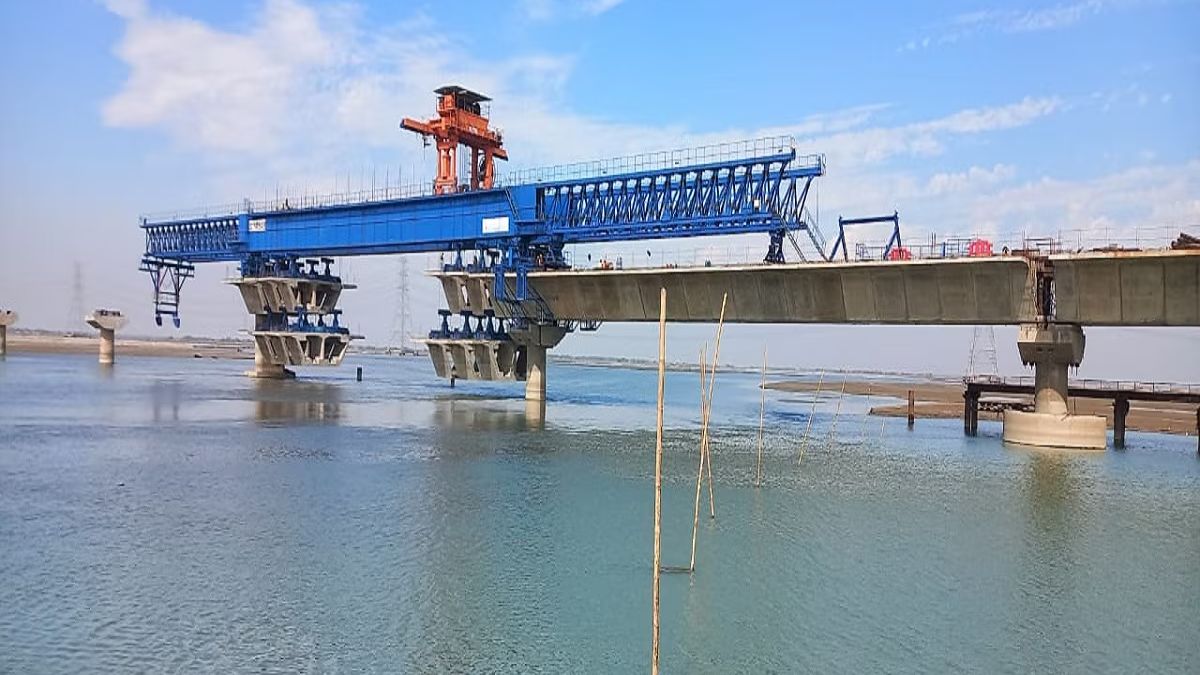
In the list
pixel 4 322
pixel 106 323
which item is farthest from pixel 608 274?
pixel 4 322

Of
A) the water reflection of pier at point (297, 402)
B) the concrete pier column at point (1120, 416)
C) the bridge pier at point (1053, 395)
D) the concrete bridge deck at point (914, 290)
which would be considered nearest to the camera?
the concrete bridge deck at point (914, 290)

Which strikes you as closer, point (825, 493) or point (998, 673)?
point (998, 673)

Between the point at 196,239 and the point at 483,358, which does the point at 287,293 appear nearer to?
the point at 196,239

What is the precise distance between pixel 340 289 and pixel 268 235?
7271 mm

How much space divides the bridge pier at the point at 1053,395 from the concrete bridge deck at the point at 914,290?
0.85 metres

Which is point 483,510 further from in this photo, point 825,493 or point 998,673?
point 998,673

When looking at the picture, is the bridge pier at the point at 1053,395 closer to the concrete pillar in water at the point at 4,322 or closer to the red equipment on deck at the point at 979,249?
the red equipment on deck at the point at 979,249

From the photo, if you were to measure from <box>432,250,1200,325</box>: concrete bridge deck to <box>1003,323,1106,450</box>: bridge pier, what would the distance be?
33.3 inches

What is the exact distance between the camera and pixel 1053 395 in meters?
43.0

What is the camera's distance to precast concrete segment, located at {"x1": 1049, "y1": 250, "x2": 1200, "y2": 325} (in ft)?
123

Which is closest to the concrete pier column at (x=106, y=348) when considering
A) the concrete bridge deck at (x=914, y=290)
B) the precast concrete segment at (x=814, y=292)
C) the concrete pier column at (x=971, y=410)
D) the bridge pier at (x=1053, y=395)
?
the precast concrete segment at (x=814, y=292)

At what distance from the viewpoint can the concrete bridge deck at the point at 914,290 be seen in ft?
126

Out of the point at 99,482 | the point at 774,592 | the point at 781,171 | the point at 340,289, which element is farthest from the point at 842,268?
the point at 340,289

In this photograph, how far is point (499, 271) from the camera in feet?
186
